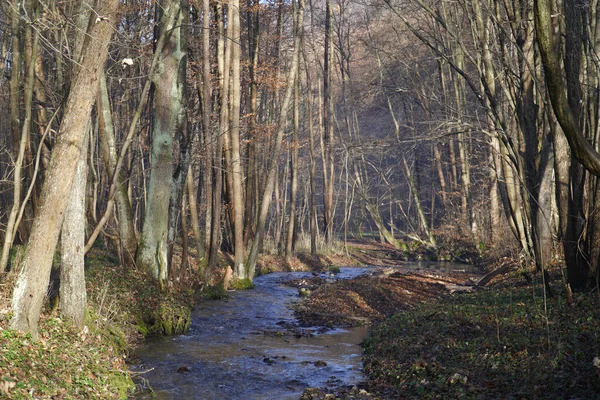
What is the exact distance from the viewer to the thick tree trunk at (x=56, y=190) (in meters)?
7.14

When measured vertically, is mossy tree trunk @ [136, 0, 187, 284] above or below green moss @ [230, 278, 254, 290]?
above

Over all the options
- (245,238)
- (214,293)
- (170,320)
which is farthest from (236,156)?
(170,320)

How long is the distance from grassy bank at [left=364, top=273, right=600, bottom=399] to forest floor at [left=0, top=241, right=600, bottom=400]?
0.02 metres

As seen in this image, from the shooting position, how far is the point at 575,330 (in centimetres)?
777

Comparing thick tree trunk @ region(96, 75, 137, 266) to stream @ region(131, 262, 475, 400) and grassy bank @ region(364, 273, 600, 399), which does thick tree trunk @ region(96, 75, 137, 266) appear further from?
grassy bank @ region(364, 273, 600, 399)

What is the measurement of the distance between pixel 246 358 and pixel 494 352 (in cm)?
458

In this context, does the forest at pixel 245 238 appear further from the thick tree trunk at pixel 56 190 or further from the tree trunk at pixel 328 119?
the tree trunk at pixel 328 119

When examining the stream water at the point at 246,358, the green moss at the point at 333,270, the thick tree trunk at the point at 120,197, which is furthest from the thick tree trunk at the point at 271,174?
the thick tree trunk at the point at 120,197

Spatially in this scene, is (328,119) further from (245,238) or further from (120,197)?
(120,197)

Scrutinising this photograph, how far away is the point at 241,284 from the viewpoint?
19.6 meters

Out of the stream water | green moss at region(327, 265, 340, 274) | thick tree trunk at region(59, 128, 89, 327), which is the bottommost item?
the stream water

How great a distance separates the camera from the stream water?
8656mm

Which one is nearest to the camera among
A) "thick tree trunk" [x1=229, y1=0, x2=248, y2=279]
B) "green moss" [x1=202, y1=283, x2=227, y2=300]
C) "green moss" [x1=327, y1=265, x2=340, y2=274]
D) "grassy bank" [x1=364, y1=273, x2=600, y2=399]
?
"grassy bank" [x1=364, y1=273, x2=600, y2=399]

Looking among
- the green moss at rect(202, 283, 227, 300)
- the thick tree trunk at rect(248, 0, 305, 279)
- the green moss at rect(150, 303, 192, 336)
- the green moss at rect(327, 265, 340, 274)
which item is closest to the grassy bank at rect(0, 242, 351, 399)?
the green moss at rect(150, 303, 192, 336)
